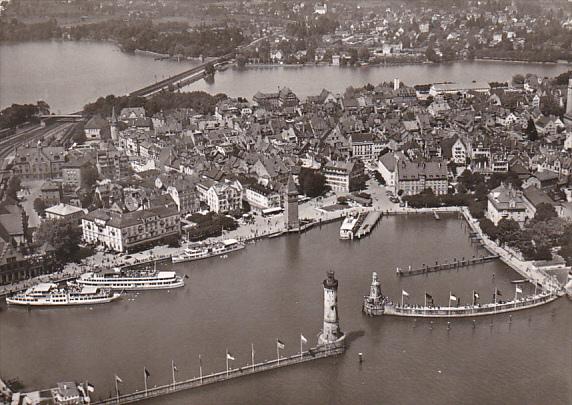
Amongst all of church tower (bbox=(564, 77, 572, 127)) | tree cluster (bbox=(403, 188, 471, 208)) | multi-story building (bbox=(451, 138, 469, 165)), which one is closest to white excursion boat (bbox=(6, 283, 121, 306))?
tree cluster (bbox=(403, 188, 471, 208))

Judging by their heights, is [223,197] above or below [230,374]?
above

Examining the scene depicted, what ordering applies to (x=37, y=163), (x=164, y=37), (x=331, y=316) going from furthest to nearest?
(x=164, y=37), (x=37, y=163), (x=331, y=316)

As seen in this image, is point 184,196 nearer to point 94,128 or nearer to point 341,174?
point 341,174

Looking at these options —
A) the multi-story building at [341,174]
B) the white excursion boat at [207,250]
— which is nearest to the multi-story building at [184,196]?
the white excursion boat at [207,250]

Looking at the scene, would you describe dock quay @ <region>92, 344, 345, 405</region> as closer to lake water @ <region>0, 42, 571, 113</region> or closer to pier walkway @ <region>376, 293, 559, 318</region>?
pier walkway @ <region>376, 293, 559, 318</region>

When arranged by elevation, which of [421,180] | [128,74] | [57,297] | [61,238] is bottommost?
[57,297]

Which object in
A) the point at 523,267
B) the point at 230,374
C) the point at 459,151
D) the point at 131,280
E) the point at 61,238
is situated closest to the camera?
the point at 230,374

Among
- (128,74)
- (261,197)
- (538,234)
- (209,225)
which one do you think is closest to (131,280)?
(209,225)

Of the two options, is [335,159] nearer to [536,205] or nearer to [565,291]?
[536,205]
